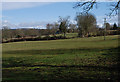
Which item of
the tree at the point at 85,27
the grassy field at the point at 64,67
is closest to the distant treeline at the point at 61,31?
the tree at the point at 85,27

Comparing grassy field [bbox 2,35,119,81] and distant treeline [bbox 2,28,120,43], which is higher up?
distant treeline [bbox 2,28,120,43]

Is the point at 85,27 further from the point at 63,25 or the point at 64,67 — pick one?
the point at 64,67

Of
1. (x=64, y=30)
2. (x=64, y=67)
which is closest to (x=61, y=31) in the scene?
(x=64, y=30)

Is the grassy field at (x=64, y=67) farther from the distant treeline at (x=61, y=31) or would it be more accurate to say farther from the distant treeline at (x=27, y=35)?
the distant treeline at (x=27, y=35)

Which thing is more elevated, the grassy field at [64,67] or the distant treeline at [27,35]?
the distant treeline at [27,35]

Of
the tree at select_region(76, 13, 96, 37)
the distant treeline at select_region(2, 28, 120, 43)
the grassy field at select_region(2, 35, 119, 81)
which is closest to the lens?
the grassy field at select_region(2, 35, 119, 81)

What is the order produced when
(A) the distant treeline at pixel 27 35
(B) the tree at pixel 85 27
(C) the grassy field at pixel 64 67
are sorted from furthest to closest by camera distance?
(A) the distant treeline at pixel 27 35
(B) the tree at pixel 85 27
(C) the grassy field at pixel 64 67

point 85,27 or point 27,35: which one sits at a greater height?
point 85,27

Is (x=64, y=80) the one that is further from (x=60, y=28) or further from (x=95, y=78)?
(x=60, y=28)

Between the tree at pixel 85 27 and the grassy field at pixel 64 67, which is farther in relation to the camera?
the tree at pixel 85 27

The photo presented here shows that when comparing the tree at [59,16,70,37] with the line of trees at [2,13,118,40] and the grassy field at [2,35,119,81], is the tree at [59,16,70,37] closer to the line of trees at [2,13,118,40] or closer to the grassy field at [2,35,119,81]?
the line of trees at [2,13,118,40]

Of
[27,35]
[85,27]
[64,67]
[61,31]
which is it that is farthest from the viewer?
[61,31]

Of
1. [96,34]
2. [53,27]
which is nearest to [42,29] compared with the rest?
[53,27]

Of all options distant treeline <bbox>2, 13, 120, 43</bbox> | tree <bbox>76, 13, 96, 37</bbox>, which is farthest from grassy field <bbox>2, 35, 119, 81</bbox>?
tree <bbox>76, 13, 96, 37</bbox>
